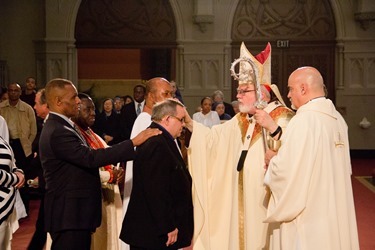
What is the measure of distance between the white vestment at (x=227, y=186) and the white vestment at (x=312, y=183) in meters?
0.80

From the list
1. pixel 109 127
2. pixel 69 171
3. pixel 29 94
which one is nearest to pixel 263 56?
pixel 69 171

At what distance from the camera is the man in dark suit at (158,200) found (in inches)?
163

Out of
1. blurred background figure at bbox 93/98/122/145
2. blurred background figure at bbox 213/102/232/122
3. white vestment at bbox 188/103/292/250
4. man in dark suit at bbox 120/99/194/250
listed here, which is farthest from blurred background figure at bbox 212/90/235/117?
man in dark suit at bbox 120/99/194/250

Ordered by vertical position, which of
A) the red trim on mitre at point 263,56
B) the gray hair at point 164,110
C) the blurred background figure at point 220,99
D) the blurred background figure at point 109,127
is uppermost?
the red trim on mitre at point 263,56

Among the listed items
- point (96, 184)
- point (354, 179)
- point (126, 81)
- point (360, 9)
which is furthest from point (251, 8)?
point (96, 184)

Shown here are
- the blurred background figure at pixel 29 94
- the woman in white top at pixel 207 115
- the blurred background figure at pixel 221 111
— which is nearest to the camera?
the woman in white top at pixel 207 115

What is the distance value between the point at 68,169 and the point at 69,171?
1 cm

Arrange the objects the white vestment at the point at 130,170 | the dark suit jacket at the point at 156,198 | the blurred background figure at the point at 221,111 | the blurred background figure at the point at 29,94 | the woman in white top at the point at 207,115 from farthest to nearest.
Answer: the blurred background figure at the point at 221,111, the blurred background figure at the point at 29,94, the woman in white top at the point at 207,115, the white vestment at the point at 130,170, the dark suit jacket at the point at 156,198

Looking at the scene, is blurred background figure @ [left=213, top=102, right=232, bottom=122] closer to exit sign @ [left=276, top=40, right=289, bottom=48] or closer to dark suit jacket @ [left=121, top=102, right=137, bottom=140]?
dark suit jacket @ [left=121, top=102, right=137, bottom=140]

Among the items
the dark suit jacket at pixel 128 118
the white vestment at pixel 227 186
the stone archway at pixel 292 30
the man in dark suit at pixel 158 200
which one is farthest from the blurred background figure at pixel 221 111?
the man in dark suit at pixel 158 200

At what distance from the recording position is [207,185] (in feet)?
17.5

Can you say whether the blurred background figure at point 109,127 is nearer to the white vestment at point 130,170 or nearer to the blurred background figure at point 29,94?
the blurred background figure at point 29,94

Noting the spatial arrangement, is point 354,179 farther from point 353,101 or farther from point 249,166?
point 249,166

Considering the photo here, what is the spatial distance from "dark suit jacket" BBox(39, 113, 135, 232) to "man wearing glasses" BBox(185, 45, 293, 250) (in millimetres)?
1071
